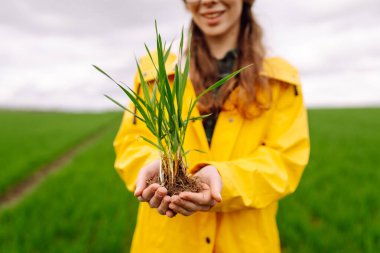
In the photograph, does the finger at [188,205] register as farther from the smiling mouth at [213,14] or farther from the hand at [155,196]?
the smiling mouth at [213,14]

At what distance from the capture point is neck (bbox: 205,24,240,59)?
6.21ft

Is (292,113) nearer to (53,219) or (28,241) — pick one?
(28,241)

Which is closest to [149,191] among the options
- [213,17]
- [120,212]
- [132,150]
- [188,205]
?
[188,205]

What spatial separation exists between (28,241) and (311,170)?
187 inches

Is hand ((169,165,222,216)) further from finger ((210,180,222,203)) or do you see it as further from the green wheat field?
the green wheat field

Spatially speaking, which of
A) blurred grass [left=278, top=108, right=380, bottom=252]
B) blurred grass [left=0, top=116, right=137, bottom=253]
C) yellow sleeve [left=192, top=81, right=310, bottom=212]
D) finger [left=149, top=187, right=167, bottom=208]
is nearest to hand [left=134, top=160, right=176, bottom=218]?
finger [left=149, top=187, right=167, bottom=208]

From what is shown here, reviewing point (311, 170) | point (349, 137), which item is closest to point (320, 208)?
point (311, 170)

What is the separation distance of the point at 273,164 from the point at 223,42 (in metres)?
0.65

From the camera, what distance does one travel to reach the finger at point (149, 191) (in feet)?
4.26

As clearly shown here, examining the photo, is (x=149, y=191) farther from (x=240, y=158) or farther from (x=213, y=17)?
(x=213, y=17)

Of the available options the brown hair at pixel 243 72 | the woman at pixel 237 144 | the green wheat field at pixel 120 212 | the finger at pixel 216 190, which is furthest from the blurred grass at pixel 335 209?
the finger at pixel 216 190

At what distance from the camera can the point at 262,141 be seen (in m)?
1.79

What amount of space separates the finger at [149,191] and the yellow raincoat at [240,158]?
1.21 feet

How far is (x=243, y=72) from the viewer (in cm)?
178
